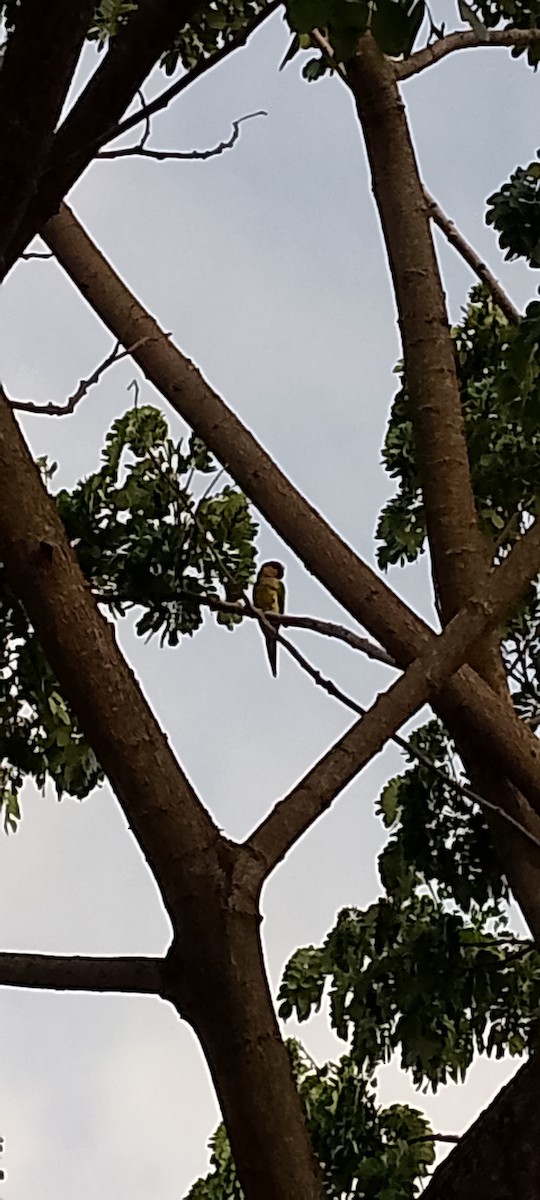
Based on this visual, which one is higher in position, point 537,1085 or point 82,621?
point 82,621

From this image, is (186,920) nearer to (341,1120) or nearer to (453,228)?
(341,1120)

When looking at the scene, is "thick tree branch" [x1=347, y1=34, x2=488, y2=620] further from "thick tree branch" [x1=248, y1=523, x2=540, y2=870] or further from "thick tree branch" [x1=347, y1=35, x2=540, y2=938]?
"thick tree branch" [x1=248, y1=523, x2=540, y2=870]

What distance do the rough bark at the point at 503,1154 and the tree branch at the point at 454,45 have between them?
2242mm

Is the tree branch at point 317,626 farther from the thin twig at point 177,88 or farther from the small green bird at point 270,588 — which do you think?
the small green bird at point 270,588

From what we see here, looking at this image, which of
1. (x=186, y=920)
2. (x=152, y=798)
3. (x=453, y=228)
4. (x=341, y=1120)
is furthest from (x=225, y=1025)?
(x=453, y=228)

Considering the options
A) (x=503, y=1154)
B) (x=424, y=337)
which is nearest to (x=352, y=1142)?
(x=503, y=1154)

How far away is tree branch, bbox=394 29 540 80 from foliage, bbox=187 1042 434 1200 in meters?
2.28

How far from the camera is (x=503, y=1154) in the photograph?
1.49 meters

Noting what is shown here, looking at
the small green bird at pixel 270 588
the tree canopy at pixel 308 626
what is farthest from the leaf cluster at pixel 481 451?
the small green bird at pixel 270 588

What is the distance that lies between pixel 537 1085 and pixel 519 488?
58.7 inches

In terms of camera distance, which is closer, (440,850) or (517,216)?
(517,216)

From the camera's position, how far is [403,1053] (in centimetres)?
239

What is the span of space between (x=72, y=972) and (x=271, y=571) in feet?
8.85

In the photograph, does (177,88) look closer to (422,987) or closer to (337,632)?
(337,632)
